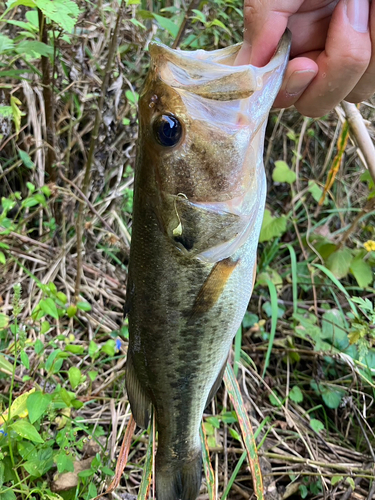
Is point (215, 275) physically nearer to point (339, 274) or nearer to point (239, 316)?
point (239, 316)

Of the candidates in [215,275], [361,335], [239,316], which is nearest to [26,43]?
[215,275]

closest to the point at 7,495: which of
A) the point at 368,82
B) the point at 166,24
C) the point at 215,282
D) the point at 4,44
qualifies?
the point at 215,282

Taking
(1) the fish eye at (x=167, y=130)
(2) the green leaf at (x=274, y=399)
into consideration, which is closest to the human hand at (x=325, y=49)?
(1) the fish eye at (x=167, y=130)

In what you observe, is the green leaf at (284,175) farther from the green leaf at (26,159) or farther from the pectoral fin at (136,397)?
the pectoral fin at (136,397)

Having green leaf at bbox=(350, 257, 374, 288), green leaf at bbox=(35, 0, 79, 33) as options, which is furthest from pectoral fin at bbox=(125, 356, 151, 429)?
green leaf at bbox=(350, 257, 374, 288)

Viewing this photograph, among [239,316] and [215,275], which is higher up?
[215,275]

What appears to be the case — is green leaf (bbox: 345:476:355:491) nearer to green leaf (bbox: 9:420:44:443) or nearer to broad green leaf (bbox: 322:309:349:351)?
broad green leaf (bbox: 322:309:349:351)

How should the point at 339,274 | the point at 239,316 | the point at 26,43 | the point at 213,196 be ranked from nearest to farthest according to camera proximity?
the point at 213,196 → the point at 239,316 → the point at 26,43 → the point at 339,274
